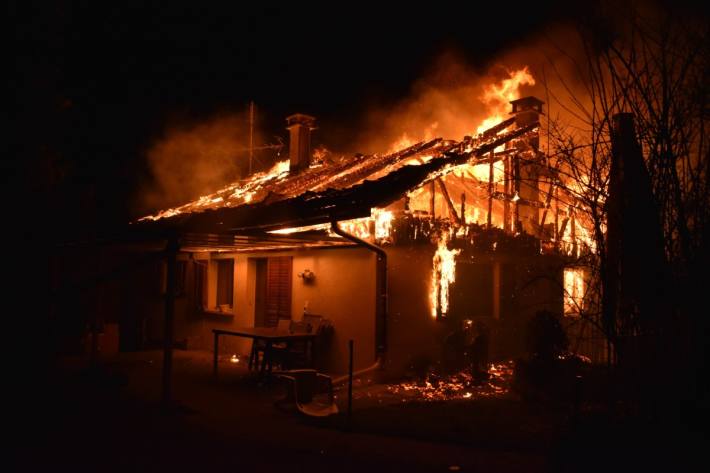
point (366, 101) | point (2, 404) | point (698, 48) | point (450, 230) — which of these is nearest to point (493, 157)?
point (450, 230)

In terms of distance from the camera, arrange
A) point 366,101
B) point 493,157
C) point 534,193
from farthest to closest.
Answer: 1. point 366,101
2. point 534,193
3. point 493,157

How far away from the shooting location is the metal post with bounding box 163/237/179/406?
9.20m

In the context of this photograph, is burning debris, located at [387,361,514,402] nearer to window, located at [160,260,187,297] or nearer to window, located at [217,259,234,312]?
window, located at [217,259,234,312]

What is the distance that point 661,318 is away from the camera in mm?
4203

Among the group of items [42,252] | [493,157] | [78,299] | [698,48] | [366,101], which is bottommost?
[78,299]


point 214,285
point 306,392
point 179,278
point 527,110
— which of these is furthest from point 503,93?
point 306,392

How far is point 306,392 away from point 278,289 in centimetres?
542

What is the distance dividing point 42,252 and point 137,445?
10.8 meters

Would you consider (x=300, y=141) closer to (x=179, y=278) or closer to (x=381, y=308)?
(x=179, y=278)

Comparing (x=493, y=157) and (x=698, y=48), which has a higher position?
(x=493, y=157)

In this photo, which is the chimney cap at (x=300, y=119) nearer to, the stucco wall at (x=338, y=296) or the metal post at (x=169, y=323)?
the stucco wall at (x=338, y=296)

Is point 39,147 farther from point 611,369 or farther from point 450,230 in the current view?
point 611,369

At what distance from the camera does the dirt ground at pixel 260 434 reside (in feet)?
20.8

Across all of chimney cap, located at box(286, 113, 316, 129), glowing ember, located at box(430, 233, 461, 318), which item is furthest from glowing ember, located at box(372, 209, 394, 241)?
chimney cap, located at box(286, 113, 316, 129)
